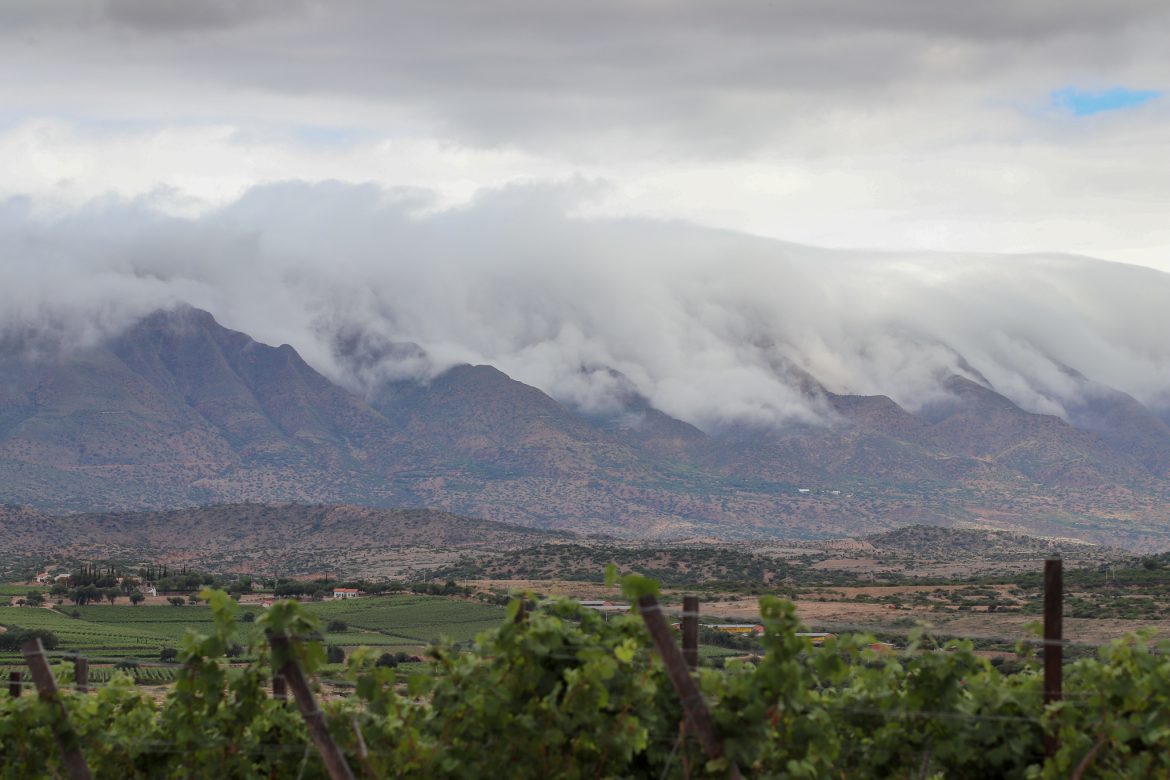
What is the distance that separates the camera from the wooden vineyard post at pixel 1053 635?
13.5 m

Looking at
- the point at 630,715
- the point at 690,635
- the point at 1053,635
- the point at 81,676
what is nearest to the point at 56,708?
the point at 81,676

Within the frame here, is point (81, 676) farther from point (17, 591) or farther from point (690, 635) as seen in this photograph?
point (17, 591)

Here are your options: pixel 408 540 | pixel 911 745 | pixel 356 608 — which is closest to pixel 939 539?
pixel 408 540

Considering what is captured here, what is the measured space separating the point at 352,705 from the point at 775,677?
5.40 metres

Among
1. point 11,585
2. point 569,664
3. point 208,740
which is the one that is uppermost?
point 569,664

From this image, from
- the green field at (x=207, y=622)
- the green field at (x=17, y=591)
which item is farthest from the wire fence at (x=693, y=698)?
the green field at (x=17, y=591)

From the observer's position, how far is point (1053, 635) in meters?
13.6

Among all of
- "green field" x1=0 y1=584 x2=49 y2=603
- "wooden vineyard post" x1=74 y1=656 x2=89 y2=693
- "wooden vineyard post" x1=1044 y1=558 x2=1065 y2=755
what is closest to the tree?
"green field" x1=0 y1=584 x2=49 y2=603

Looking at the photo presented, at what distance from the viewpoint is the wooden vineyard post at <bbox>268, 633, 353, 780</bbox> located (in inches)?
512

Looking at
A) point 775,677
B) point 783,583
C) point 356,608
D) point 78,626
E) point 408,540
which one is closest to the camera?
point 775,677

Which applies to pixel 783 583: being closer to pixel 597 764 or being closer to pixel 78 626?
pixel 78 626

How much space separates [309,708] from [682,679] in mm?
3633

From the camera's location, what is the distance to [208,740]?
15172 millimetres

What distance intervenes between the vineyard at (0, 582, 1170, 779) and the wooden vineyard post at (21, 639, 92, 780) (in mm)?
44
